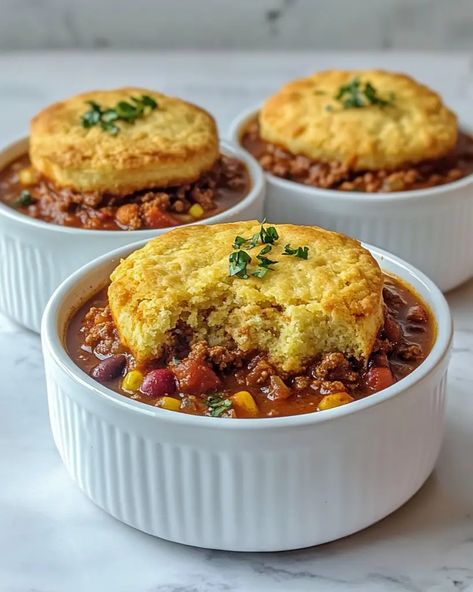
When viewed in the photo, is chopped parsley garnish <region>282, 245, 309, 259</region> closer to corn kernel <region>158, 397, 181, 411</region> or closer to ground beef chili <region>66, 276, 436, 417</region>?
ground beef chili <region>66, 276, 436, 417</region>

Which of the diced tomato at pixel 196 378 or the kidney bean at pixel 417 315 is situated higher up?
the diced tomato at pixel 196 378

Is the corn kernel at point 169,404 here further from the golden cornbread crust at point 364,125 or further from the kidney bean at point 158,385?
the golden cornbread crust at point 364,125

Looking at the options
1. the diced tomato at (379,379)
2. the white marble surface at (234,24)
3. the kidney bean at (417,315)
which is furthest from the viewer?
the white marble surface at (234,24)

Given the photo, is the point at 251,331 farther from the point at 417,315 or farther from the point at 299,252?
the point at 417,315

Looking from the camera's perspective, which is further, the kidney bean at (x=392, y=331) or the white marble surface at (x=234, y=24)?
the white marble surface at (x=234, y=24)

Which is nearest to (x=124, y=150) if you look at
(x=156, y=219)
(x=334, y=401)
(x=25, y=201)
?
(x=156, y=219)

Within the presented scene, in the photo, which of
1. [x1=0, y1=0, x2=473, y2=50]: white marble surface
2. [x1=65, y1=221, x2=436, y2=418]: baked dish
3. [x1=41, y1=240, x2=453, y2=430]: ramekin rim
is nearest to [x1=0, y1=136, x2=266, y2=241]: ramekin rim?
[x1=41, y1=240, x2=453, y2=430]: ramekin rim

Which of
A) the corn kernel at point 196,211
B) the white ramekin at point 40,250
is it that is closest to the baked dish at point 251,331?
the white ramekin at point 40,250

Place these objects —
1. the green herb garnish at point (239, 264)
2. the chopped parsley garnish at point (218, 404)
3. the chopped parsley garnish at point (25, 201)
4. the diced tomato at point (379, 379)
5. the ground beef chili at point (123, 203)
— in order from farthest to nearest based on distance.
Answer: the chopped parsley garnish at point (25, 201)
the ground beef chili at point (123, 203)
the green herb garnish at point (239, 264)
the diced tomato at point (379, 379)
the chopped parsley garnish at point (218, 404)
